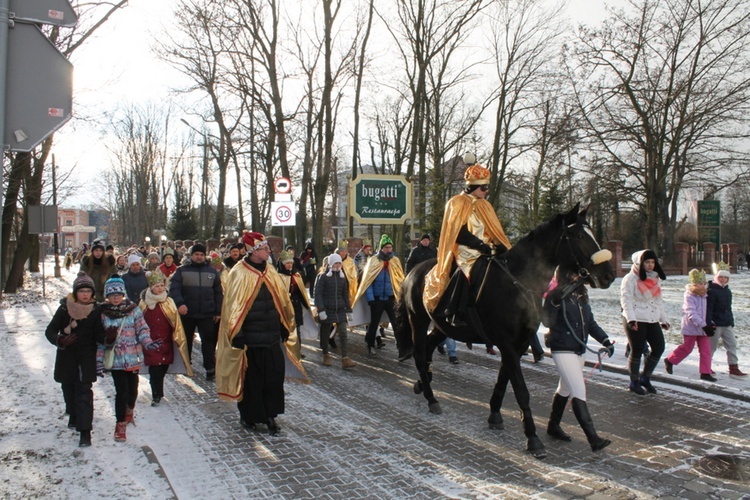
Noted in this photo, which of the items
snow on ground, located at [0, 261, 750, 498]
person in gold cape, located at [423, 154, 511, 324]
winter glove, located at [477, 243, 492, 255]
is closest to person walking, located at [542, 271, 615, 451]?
winter glove, located at [477, 243, 492, 255]

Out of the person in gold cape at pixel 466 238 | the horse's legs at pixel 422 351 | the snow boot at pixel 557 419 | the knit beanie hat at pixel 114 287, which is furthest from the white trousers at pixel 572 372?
the knit beanie hat at pixel 114 287

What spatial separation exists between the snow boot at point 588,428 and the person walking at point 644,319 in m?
2.62

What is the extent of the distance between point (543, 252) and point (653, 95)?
74.7ft

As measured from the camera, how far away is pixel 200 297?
338 inches

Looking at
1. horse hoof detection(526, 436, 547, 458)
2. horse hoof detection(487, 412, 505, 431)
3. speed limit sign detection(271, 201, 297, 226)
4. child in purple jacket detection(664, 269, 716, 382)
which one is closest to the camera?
horse hoof detection(526, 436, 547, 458)

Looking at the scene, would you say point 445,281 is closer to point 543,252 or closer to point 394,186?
point 543,252

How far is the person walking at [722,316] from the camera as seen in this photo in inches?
333

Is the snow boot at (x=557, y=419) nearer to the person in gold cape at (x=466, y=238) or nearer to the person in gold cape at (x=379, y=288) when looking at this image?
the person in gold cape at (x=466, y=238)

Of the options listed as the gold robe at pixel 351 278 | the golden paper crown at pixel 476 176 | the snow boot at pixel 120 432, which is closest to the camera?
the snow boot at pixel 120 432

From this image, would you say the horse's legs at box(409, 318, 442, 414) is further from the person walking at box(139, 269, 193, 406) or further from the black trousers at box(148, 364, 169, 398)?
the black trousers at box(148, 364, 169, 398)

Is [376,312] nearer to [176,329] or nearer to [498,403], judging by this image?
[176,329]

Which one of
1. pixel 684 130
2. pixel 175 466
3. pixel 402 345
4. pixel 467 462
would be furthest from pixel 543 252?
pixel 684 130

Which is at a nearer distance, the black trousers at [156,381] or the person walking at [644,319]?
the black trousers at [156,381]

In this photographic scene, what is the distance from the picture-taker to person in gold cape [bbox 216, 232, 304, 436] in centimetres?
630
